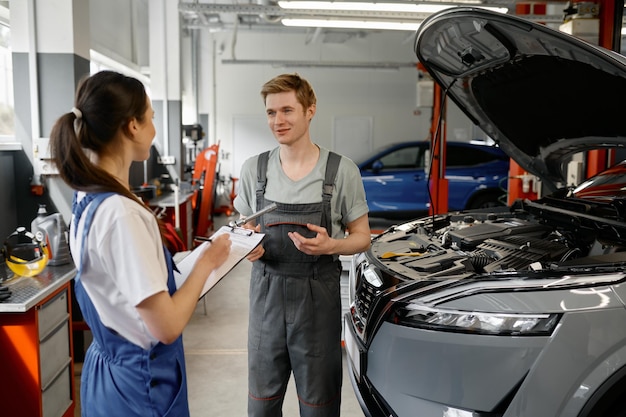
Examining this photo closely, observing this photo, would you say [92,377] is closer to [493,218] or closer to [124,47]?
[493,218]

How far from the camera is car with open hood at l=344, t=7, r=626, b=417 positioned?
4.69ft

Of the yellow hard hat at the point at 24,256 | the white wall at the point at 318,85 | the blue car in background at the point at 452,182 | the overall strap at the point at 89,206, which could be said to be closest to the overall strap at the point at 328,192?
the overall strap at the point at 89,206

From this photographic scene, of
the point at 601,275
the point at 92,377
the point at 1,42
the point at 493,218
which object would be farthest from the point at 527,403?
the point at 1,42

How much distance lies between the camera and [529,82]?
2.29m

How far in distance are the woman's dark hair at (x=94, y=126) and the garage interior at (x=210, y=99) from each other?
45.6 inches

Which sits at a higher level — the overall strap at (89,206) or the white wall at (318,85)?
the white wall at (318,85)

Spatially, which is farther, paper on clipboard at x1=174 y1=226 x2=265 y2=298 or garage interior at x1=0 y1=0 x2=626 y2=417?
garage interior at x1=0 y1=0 x2=626 y2=417

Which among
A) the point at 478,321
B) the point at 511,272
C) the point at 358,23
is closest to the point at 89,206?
the point at 478,321

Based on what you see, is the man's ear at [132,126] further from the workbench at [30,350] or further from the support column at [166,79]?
the support column at [166,79]

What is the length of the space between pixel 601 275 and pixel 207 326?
3008 millimetres

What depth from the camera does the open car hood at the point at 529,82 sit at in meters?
1.80

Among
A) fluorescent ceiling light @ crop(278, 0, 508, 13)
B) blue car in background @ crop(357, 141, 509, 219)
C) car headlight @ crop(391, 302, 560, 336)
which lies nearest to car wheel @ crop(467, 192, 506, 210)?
blue car in background @ crop(357, 141, 509, 219)

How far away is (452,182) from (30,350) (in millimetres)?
6171

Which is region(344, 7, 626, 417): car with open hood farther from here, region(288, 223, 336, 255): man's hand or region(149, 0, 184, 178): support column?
region(149, 0, 184, 178): support column
